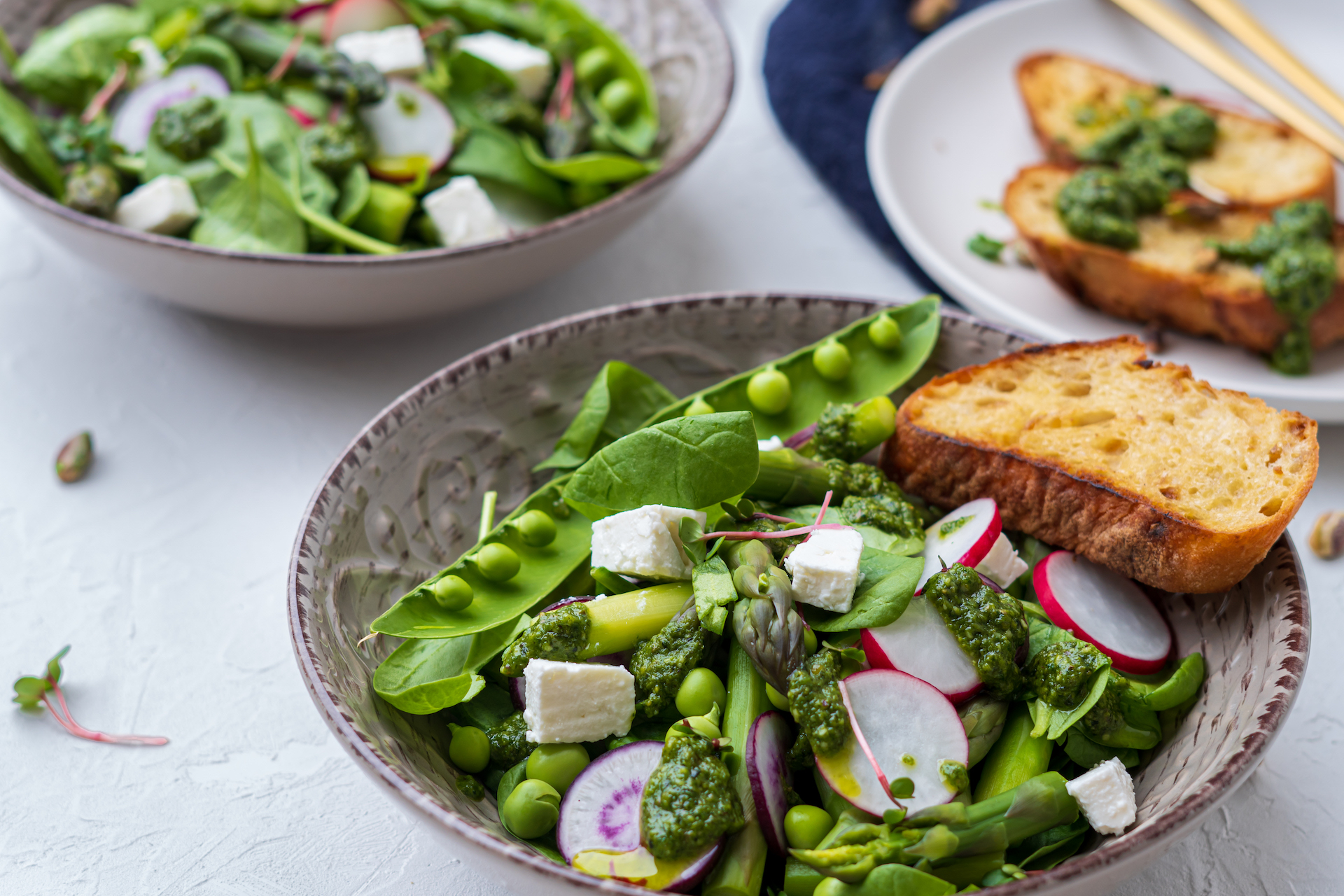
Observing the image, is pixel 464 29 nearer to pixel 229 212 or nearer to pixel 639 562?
pixel 229 212

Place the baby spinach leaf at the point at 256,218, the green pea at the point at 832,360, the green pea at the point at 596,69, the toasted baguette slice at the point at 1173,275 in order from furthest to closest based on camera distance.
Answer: the green pea at the point at 596,69, the toasted baguette slice at the point at 1173,275, the baby spinach leaf at the point at 256,218, the green pea at the point at 832,360

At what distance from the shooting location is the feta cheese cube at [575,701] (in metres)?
1.38

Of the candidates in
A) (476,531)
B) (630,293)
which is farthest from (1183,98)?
(476,531)

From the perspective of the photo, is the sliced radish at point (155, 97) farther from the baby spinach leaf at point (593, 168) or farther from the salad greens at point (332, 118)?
the baby spinach leaf at point (593, 168)

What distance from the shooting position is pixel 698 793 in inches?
51.1

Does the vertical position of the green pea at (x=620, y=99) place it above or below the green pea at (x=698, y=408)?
above

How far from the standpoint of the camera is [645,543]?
4.93 feet

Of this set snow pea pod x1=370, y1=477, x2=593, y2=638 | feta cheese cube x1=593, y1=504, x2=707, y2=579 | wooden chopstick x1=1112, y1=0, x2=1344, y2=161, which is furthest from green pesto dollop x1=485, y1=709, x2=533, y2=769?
wooden chopstick x1=1112, y1=0, x2=1344, y2=161

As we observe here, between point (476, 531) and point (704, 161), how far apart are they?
1683 mm

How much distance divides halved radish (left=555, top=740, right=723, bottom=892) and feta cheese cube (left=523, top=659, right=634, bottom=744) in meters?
0.04

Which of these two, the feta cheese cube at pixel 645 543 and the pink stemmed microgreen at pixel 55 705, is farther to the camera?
the pink stemmed microgreen at pixel 55 705

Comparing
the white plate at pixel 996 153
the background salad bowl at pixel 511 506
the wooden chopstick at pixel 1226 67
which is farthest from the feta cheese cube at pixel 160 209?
the wooden chopstick at pixel 1226 67

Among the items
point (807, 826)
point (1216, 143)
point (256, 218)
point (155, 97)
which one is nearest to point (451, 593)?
point (807, 826)

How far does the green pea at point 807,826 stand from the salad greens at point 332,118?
1.39 metres
